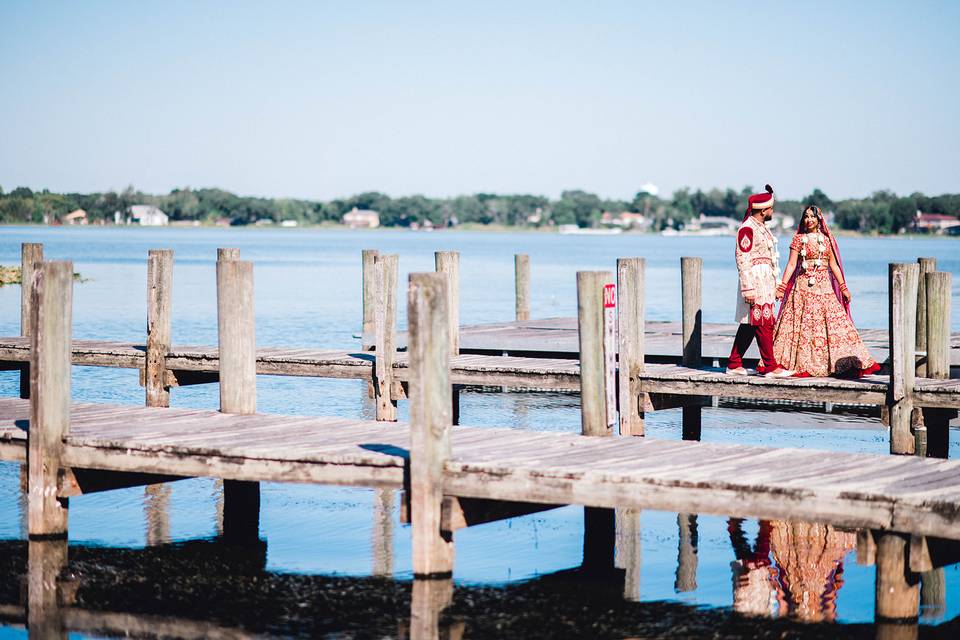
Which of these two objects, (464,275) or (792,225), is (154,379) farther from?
(792,225)

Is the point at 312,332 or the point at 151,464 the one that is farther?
the point at 312,332

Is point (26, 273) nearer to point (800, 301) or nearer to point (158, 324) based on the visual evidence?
point (158, 324)

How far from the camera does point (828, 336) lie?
13.5 m

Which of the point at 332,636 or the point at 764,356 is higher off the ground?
the point at 764,356

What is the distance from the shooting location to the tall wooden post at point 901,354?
40.4 feet

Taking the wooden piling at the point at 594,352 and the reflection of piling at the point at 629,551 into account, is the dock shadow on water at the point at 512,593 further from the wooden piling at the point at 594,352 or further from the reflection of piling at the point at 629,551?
the wooden piling at the point at 594,352

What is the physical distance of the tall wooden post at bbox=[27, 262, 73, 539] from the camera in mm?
10500

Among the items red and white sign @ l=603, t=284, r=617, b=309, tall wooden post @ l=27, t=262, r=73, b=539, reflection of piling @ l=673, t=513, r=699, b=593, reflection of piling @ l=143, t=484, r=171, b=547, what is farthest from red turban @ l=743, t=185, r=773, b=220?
tall wooden post @ l=27, t=262, r=73, b=539

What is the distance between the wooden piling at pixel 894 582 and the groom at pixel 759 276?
4862 millimetres

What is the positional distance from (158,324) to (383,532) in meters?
4.14

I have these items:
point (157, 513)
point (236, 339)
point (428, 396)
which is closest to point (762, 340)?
point (236, 339)

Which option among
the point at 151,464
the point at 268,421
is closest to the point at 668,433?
the point at 268,421

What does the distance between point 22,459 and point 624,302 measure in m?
5.28

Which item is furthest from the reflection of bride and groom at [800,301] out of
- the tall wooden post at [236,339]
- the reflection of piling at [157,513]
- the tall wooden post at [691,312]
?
the reflection of piling at [157,513]
